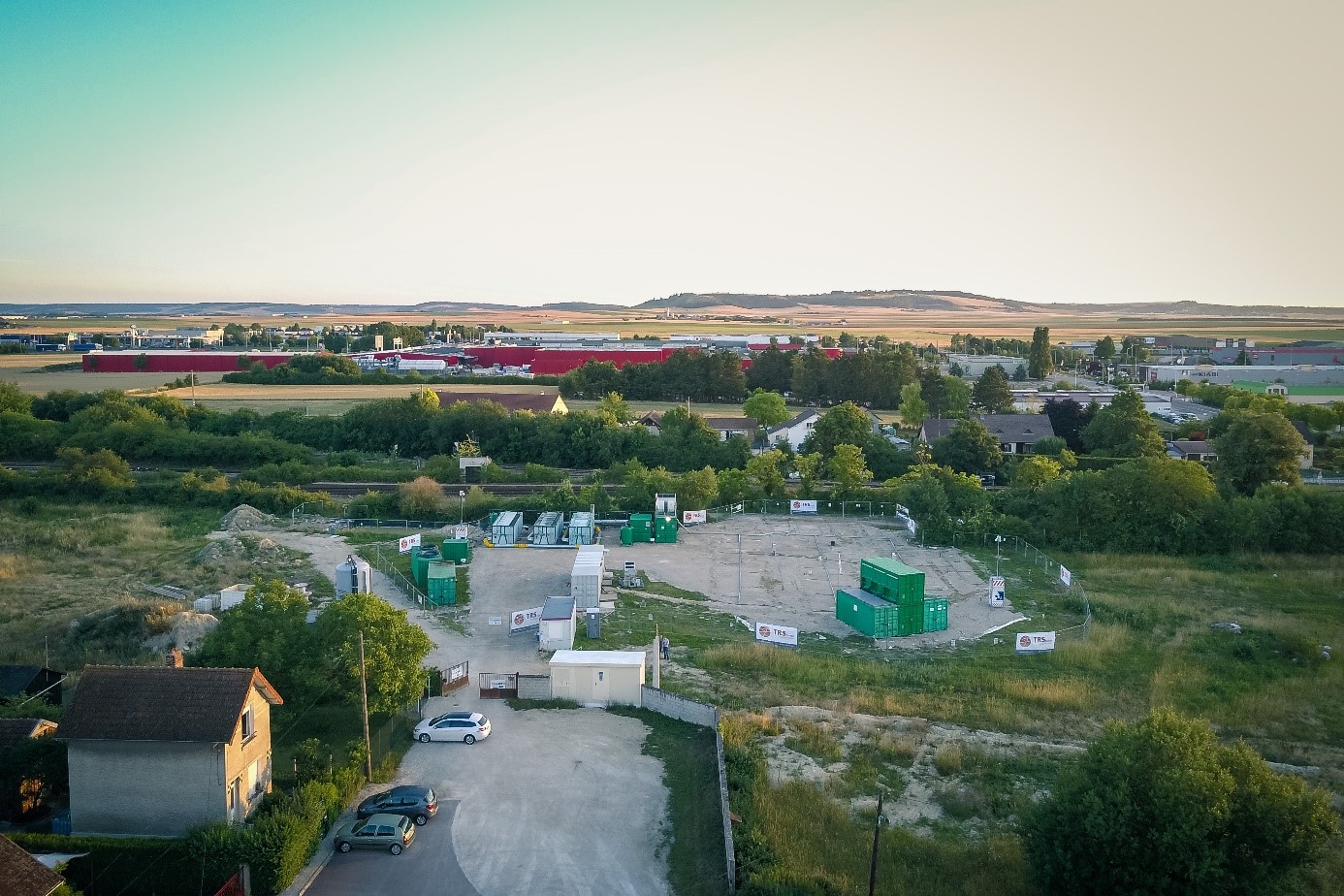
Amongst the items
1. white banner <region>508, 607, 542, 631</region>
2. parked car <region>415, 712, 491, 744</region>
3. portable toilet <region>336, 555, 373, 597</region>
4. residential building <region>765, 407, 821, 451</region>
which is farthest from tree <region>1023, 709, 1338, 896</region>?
residential building <region>765, 407, 821, 451</region>

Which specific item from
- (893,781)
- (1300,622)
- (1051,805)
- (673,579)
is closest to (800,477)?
(673,579)

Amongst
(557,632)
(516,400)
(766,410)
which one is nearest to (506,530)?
(557,632)

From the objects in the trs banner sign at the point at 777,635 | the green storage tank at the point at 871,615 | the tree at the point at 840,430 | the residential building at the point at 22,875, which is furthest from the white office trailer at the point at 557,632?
the tree at the point at 840,430

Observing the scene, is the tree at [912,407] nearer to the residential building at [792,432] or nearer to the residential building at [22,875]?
the residential building at [792,432]

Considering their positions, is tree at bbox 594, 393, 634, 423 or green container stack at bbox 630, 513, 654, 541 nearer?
green container stack at bbox 630, 513, 654, 541

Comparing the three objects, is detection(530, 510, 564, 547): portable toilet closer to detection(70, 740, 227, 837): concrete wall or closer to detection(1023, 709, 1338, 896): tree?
detection(70, 740, 227, 837): concrete wall

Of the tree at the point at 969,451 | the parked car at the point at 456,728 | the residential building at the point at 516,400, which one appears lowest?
the parked car at the point at 456,728
